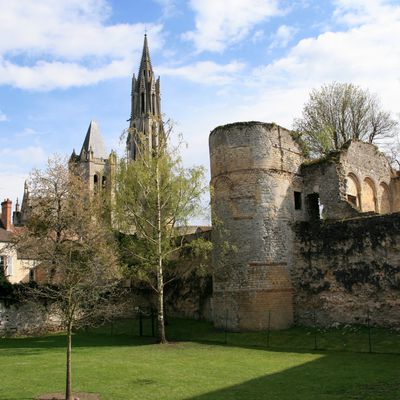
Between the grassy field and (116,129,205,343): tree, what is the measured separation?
4.08 m

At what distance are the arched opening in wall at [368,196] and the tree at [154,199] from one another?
9.66m

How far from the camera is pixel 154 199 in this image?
2170 centimetres

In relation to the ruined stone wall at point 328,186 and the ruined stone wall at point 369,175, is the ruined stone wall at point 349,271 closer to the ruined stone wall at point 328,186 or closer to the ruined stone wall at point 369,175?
the ruined stone wall at point 328,186

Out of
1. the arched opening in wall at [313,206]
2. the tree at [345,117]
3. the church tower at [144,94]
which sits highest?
the church tower at [144,94]

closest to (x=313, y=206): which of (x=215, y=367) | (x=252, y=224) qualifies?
(x=252, y=224)

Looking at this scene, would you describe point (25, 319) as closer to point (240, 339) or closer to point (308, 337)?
point (240, 339)

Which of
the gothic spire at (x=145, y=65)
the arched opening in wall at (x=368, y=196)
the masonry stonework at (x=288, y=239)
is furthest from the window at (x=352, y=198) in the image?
the gothic spire at (x=145, y=65)

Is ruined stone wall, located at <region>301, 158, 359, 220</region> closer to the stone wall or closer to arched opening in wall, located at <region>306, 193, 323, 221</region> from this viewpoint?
arched opening in wall, located at <region>306, 193, 323, 221</region>

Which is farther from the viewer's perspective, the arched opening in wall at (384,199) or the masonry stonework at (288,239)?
the arched opening in wall at (384,199)

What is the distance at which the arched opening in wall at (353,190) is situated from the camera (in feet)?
82.1

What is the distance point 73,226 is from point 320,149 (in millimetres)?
17954

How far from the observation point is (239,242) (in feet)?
72.0

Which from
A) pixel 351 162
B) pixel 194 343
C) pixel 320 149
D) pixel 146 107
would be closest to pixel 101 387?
pixel 194 343

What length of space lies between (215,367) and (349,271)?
8506mm
